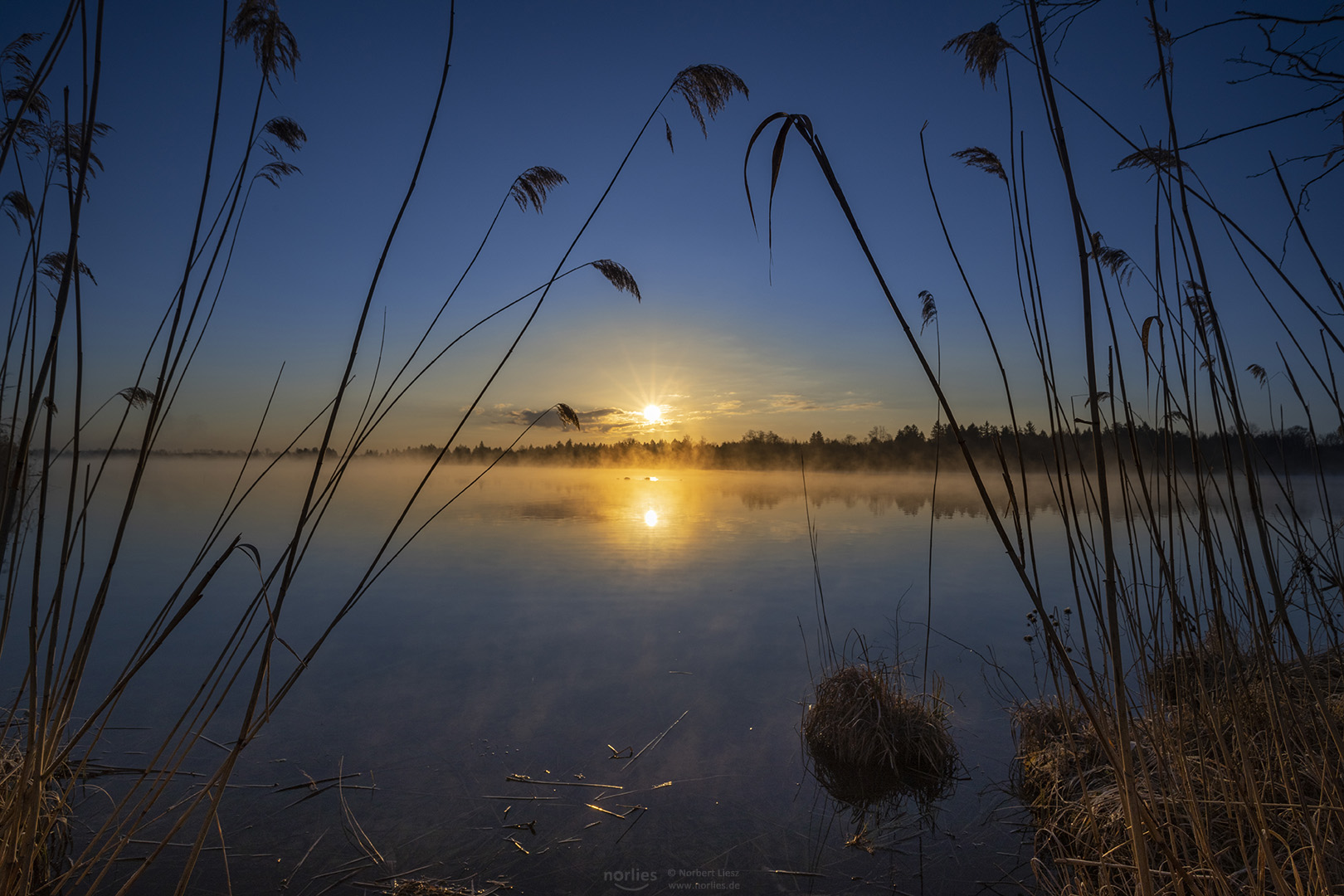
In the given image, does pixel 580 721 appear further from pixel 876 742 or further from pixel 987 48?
pixel 987 48

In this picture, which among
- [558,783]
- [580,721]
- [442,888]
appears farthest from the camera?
[580,721]

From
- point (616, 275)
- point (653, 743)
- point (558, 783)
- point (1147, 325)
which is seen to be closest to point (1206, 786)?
point (1147, 325)

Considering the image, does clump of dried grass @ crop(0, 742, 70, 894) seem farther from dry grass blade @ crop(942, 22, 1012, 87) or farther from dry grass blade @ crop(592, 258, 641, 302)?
dry grass blade @ crop(942, 22, 1012, 87)

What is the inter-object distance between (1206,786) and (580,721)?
325cm

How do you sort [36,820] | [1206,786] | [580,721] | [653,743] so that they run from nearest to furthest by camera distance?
[36,820] → [1206,786] → [653,743] → [580,721]

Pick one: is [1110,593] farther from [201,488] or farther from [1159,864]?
[201,488]

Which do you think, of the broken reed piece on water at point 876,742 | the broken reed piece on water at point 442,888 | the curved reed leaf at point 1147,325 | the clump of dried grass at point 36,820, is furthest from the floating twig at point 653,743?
the curved reed leaf at point 1147,325

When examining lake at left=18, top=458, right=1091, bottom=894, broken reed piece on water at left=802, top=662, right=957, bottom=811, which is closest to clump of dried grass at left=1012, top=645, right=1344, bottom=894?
lake at left=18, top=458, right=1091, bottom=894

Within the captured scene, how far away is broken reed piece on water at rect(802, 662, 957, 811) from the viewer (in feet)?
10.4

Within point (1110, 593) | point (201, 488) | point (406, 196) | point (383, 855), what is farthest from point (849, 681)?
point (201, 488)

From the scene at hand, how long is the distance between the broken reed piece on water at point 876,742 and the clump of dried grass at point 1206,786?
1.33 ft

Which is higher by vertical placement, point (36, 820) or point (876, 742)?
point (36, 820)

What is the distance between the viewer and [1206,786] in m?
1.36

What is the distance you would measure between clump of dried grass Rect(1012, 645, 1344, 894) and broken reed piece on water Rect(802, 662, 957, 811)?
40 centimetres
